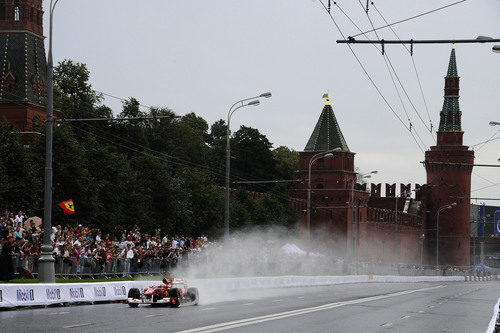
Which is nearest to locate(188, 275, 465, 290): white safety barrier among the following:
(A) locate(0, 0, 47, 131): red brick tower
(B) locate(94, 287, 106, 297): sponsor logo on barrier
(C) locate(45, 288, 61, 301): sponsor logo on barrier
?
(B) locate(94, 287, 106, 297): sponsor logo on barrier

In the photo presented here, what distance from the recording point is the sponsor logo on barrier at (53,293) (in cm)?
2719

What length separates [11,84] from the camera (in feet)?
283

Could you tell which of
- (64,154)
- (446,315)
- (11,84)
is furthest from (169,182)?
(446,315)

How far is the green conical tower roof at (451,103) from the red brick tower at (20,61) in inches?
3866

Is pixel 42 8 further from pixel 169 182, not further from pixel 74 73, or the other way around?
pixel 169 182

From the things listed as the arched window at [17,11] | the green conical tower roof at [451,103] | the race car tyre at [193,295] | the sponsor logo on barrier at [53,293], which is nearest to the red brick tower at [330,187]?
the green conical tower roof at [451,103]

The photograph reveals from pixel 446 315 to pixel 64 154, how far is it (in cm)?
3753

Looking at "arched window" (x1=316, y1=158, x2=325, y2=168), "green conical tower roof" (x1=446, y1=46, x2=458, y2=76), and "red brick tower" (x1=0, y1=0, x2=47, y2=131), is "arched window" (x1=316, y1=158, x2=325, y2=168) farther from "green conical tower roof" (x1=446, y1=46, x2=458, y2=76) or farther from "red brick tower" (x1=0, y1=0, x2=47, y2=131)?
"red brick tower" (x1=0, y1=0, x2=47, y2=131)

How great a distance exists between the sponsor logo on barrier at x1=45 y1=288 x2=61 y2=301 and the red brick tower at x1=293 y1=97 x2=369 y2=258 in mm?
99505

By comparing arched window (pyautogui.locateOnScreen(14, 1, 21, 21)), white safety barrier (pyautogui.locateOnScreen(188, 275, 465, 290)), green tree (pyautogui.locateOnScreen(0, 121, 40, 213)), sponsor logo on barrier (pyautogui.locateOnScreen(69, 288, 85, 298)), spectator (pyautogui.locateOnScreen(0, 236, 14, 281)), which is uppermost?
arched window (pyautogui.locateOnScreen(14, 1, 21, 21))

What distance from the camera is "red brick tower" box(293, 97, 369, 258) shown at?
126m

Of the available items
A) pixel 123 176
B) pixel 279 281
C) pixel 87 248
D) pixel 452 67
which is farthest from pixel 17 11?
pixel 452 67

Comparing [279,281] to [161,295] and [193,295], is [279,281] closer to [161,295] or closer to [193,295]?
[193,295]

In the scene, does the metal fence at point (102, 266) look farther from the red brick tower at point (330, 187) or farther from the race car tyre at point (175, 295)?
the red brick tower at point (330, 187)
